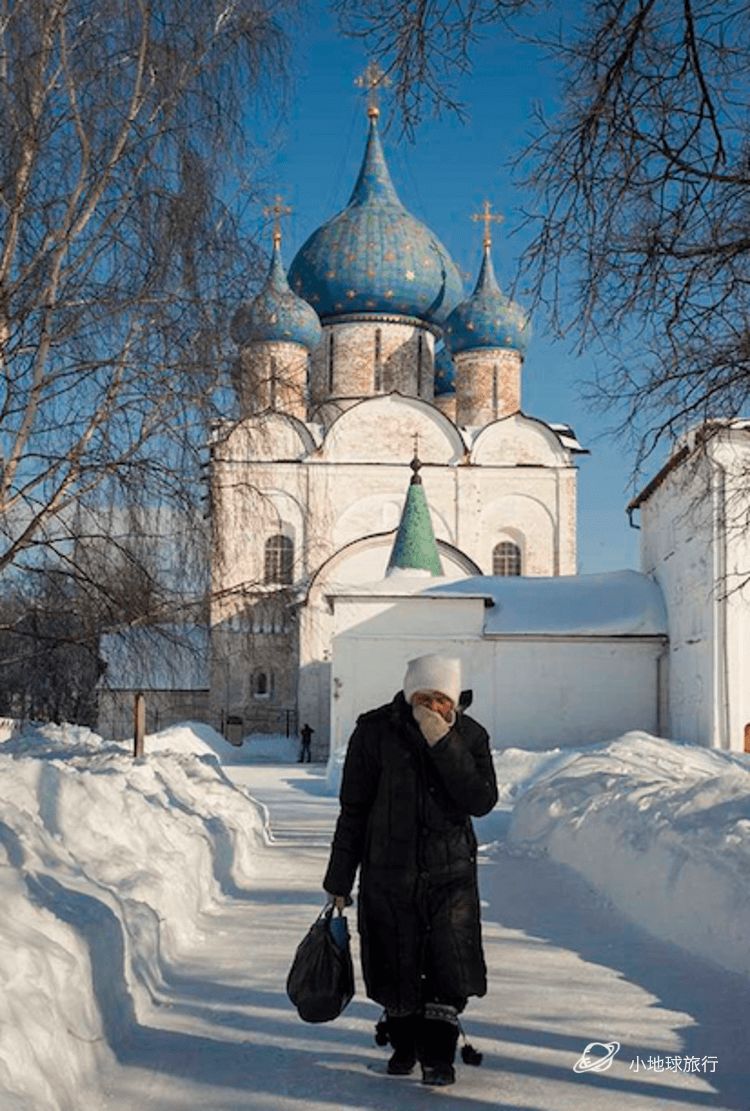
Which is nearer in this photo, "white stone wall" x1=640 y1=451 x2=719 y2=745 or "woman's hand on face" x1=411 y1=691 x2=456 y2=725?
"woman's hand on face" x1=411 y1=691 x2=456 y2=725

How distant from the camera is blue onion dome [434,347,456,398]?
4166cm

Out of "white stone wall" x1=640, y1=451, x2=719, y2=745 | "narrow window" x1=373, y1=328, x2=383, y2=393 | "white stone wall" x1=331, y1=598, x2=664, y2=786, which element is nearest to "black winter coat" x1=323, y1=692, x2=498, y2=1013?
"white stone wall" x1=640, y1=451, x2=719, y2=745

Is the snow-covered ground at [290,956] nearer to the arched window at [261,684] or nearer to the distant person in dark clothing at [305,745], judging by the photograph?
the distant person in dark clothing at [305,745]

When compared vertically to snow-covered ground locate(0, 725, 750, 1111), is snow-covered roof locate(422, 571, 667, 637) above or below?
above

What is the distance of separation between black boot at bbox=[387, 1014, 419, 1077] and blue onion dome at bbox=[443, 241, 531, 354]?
111ft

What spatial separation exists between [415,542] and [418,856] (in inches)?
974

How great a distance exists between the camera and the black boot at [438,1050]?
13.0 ft

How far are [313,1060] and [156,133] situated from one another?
6.67 meters

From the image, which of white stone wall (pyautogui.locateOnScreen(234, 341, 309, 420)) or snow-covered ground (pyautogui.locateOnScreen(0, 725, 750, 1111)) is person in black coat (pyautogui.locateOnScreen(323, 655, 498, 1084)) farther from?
white stone wall (pyautogui.locateOnScreen(234, 341, 309, 420))

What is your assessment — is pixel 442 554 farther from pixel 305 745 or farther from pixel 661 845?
pixel 661 845

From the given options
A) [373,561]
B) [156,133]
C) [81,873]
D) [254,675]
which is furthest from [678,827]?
[254,675]

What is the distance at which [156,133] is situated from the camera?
907 centimetres

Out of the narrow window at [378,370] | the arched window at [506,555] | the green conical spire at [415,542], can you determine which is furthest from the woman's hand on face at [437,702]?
the narrow window at [378,370]

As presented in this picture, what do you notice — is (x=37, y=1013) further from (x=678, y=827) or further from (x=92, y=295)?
(x=92, y=295)
